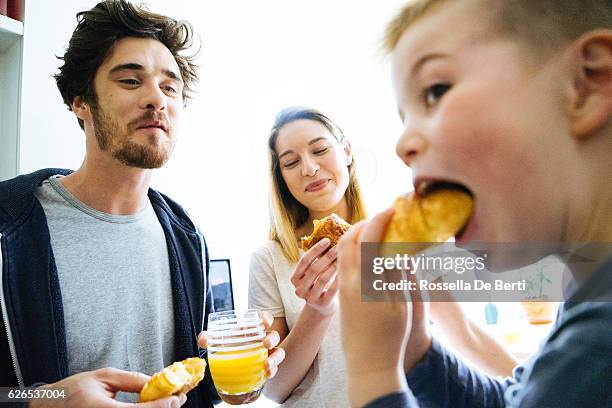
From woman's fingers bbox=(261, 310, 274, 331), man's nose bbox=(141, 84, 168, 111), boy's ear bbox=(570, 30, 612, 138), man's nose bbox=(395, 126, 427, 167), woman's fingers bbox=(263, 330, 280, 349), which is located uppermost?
man's nose bbox=(141, 84, 168, 111)

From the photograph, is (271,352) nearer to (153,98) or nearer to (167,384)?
(167,384)

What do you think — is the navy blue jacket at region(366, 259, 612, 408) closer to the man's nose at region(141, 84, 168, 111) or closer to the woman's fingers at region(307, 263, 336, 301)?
the woman's fingers at region(307, 263, 336, 301)

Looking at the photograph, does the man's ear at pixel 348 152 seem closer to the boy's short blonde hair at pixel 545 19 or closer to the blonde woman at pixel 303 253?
the blonde woman at pixel 303 253

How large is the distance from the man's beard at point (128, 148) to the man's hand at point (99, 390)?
441 mm

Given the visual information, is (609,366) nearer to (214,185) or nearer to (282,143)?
(282,143)

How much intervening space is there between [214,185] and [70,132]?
72 cm

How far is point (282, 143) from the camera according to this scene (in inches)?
36.3

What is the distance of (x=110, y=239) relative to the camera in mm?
883

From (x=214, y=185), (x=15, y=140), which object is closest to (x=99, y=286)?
(x=15, y=140)

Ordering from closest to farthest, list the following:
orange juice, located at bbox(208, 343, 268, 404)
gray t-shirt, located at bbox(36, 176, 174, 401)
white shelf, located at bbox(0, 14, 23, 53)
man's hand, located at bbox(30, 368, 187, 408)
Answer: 1. man's hand, located at bbox(30, 368, 187, 408)
2. orange juice, located at bbox(208, 343, 268, 404)
3. gray t-shirt, located at bbox(36, 176, 174, 401)
4. white shelf, located at bbox(0, 14, 23, 53)

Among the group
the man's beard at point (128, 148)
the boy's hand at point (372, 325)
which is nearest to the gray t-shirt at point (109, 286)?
the man's beard at point (128, 148)

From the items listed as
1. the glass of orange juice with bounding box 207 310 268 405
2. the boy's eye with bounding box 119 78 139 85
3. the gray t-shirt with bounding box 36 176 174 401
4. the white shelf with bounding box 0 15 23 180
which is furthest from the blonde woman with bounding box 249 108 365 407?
the white shelf with bounding box 0 15 23 180

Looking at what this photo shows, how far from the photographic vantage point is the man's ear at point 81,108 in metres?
0.97

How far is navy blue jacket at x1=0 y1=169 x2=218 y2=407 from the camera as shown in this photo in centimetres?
69
